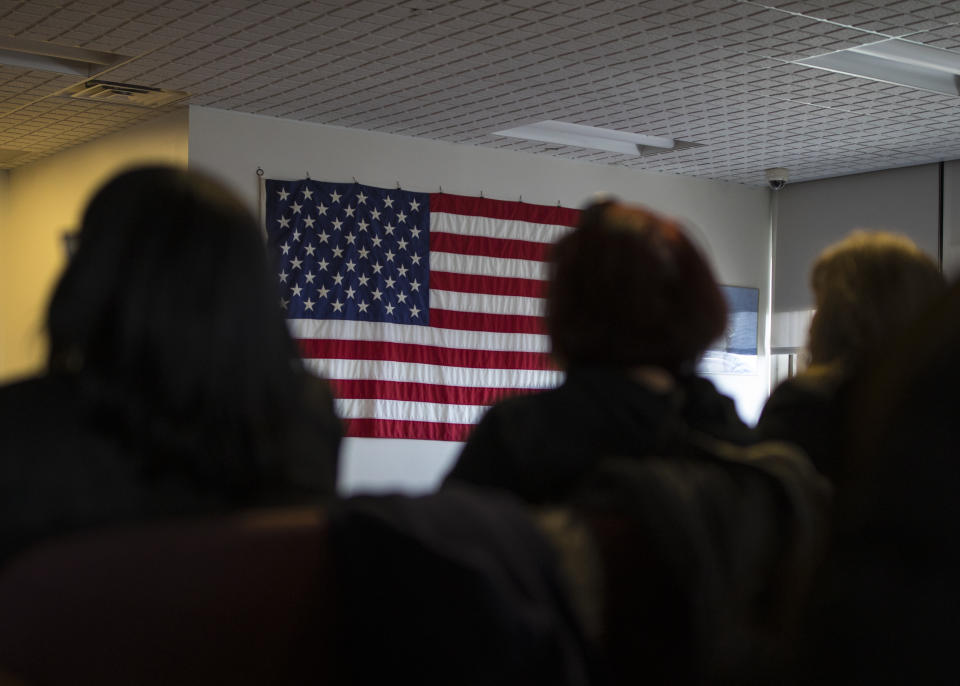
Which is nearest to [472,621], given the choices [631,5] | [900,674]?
[900,674]

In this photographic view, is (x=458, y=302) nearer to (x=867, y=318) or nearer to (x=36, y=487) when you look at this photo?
(x=867, y=318)

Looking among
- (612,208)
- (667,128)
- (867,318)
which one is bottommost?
(867,318)

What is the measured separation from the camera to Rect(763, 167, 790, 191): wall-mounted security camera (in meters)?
7.78

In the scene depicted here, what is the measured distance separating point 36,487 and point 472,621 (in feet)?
1.72

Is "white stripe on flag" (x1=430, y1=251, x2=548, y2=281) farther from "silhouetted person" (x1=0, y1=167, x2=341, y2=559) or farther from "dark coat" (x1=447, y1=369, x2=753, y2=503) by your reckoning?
"silhouetted person" (x1=0, y1=167, x2=341, y2=559)

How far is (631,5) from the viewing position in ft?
14.5

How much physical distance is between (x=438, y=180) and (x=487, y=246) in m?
0.51

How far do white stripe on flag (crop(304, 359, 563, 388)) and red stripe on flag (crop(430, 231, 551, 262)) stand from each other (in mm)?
721

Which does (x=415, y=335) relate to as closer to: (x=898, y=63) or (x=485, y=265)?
(x=485, y=265)

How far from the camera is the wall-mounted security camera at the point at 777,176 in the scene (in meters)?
7.78

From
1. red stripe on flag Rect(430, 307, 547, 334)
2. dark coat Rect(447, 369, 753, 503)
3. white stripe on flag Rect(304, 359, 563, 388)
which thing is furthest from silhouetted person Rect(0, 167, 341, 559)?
red stripe on flag Rect(430, 307, 547, 334)

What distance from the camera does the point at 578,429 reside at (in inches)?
61.3

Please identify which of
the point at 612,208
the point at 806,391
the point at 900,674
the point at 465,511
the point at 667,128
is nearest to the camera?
the point at 900,674

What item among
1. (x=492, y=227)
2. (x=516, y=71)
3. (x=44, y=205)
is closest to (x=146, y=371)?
(x=516, y=71)
